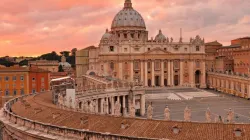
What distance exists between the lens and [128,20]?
119438 millimetres

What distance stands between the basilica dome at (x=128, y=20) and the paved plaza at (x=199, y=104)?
139 ft

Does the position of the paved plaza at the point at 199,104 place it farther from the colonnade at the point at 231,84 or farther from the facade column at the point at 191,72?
the facade column at the point at 191,72

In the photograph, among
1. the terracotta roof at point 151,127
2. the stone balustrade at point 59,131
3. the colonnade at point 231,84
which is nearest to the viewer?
the terracotta roof at point 151,127

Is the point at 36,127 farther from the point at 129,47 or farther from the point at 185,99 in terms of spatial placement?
the point at 129,47

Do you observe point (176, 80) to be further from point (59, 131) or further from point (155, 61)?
point (59, 131)

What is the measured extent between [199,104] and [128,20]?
5936 centimetres

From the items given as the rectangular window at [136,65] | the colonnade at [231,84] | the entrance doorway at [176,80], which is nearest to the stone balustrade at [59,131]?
the colonnade at [231,84]

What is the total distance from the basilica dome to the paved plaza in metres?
42.4

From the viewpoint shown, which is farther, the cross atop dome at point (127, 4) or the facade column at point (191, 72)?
the cross atop dome at point (127, 4)

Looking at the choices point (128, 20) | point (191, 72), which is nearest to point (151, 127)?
point (191, 72)

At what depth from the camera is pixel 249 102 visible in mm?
68688

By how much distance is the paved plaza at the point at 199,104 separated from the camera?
175ft

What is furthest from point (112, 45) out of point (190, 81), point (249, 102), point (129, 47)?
point (249, 102)

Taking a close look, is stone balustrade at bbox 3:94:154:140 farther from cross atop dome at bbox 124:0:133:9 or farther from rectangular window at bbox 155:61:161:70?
cross atop dome at bbox 124:0:133:9
